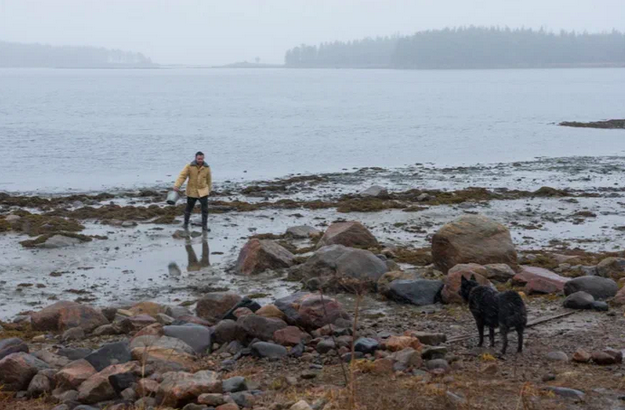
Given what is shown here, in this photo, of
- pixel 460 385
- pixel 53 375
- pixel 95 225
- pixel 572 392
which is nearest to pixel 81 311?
pixel 53 375

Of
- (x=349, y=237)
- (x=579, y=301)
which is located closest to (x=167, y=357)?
(x=579, y=301)

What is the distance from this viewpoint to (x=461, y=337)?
981 centimetres

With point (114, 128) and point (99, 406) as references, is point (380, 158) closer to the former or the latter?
point (114, 128)

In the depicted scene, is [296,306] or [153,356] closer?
[153,356]

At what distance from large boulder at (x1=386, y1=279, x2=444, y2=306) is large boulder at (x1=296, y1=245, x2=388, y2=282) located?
97 cm

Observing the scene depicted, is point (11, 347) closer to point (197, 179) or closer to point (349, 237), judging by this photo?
point (349, 237)

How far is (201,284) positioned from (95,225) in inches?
269

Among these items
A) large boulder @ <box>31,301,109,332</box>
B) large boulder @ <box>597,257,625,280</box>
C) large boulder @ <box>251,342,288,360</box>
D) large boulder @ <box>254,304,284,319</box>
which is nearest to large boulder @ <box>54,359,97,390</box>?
large boulder @ <box>251,342,288,360</box>

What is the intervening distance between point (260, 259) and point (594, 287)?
6297 millimetres

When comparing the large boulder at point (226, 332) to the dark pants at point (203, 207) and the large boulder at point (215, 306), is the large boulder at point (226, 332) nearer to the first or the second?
the large boulder at point (215, 306)

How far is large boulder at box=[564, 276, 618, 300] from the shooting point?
11.8m

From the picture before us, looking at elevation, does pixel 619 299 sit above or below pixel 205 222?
above

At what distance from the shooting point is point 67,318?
37.6 ft

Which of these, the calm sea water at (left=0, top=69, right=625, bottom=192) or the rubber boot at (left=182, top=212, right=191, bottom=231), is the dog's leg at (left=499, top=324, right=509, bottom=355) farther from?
the calm sea water at (left=0, top=69, right=625, bottom=192)
